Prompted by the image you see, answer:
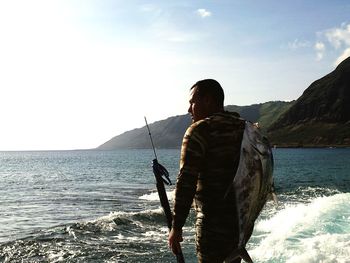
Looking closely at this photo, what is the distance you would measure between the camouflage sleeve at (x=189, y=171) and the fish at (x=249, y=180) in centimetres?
37

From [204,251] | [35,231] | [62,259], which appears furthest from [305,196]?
[204,251]

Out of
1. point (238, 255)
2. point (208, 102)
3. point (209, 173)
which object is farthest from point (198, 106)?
point (238, 255)

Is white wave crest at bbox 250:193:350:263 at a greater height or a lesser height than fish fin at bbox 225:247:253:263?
lesser

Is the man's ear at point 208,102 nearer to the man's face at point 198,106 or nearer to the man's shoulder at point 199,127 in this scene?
the man's face at point 198,106

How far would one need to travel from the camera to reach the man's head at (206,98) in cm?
449

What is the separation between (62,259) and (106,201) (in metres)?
22.6

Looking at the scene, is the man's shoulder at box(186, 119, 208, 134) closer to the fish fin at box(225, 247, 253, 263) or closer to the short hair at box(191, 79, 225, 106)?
the short hair at box(191, 79, 225, 106)

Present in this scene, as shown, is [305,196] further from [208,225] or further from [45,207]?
[208,225]

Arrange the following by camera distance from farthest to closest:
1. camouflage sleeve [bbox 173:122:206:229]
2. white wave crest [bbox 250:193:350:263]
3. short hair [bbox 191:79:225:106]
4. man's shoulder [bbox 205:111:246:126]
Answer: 1. white wave crest [bbox 250:193:350:263]
2. short hair [bbox 191:79:225:106]
3. man's shoulder [bbox 205:111:246:126]
4. camouflage sleeve [bbox 173:122:206:229]

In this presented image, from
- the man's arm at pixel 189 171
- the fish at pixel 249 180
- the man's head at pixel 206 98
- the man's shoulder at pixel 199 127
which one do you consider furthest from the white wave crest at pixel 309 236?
the man's shoulder at pixel 199 127

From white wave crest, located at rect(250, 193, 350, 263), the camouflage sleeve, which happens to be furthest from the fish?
white wave crest, located at rect(250, 193, 350, 263)

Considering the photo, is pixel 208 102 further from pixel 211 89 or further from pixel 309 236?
pixel 309 236

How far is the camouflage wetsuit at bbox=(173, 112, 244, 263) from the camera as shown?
4.14 m

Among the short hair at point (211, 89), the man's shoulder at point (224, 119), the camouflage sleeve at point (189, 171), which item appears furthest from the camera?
the short hair at point (211, 89)
